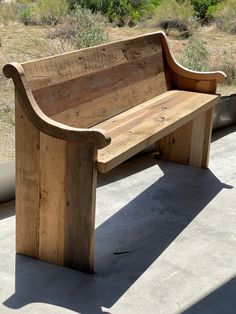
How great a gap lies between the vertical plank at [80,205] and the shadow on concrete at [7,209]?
765mm

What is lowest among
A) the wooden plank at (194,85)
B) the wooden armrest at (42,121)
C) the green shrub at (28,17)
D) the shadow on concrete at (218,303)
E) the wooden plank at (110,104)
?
the green shrub at (28,17)

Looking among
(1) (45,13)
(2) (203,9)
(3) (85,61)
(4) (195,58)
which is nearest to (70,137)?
(3) (85,61)

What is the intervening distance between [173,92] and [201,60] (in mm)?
2932

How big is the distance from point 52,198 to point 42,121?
1.39 feet

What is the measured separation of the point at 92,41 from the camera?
7258mm

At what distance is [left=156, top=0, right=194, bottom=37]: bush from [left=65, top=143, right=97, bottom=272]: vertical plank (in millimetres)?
9098

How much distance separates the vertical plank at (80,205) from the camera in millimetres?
3010

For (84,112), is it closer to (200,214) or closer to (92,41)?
(200,214)

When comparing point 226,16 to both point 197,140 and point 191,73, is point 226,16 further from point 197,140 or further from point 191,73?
point 197,140

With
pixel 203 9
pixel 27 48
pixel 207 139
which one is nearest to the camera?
pixel 207 139

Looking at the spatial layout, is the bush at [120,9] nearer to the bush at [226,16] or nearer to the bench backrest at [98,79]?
the bush at [226,16]

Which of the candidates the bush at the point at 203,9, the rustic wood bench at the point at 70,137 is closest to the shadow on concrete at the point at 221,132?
the rustic wood bench at the point at 70,137

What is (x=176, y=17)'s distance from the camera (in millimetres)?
12477

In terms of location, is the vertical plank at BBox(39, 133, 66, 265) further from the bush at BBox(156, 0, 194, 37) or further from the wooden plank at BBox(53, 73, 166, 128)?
the bush at BBox(156, 0, 194, 37)
